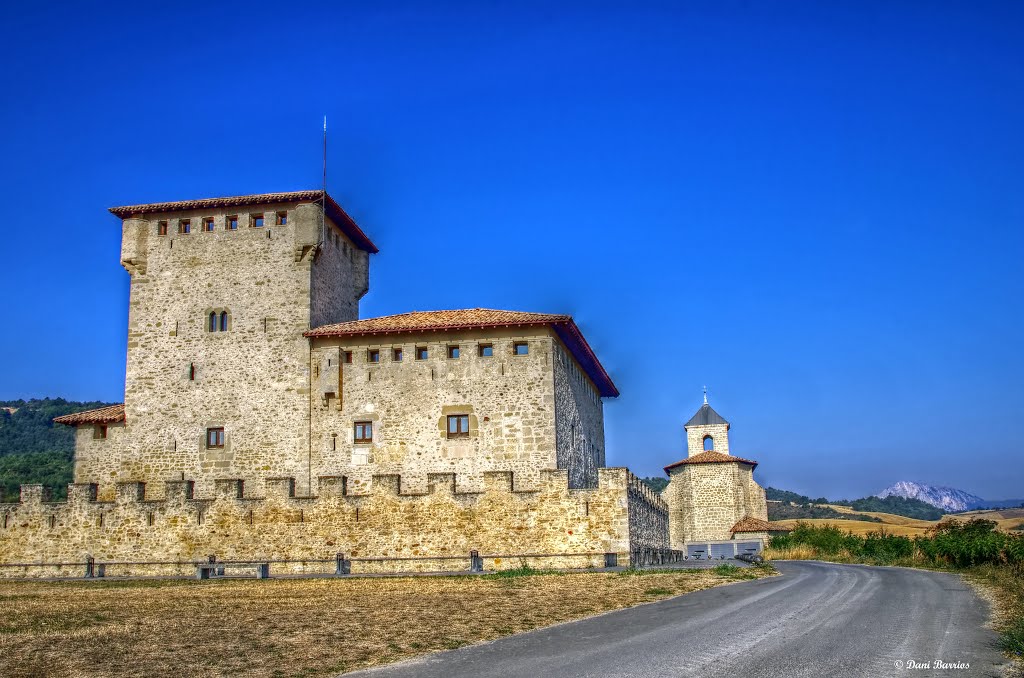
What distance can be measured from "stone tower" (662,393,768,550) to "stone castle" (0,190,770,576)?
26.1 meters

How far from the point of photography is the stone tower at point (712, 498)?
204 ft

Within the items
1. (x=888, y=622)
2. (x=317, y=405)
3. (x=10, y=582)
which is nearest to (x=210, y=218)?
(x=317, y=405)

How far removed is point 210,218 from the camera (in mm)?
35906

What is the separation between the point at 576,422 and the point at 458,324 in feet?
22.1

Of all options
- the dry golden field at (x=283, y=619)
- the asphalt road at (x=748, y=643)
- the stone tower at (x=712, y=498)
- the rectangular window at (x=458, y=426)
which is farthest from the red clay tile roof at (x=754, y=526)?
the asphalt road at (x=748, y=643)

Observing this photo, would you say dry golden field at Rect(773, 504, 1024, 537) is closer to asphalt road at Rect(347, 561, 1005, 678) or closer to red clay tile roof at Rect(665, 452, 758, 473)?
red clay tile roof at Rect(665, 452, 758, 473)

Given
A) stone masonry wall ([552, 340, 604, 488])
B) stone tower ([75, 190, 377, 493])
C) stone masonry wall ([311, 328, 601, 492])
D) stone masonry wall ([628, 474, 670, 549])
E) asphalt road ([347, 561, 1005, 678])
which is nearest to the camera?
asphalt road ([347, 561, 1005, 678])

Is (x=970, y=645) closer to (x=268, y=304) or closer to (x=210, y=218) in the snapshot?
(x=268, y=304)

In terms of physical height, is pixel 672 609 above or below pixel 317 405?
below

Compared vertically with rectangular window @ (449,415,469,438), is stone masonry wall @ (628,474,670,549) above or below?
below

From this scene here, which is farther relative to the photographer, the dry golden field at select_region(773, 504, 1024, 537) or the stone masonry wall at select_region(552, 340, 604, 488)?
the dry golden field at select_region(773, 504, 1024, 537)

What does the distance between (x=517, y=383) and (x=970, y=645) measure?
2226 centimetres

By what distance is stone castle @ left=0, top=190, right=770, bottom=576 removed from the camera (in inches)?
1103

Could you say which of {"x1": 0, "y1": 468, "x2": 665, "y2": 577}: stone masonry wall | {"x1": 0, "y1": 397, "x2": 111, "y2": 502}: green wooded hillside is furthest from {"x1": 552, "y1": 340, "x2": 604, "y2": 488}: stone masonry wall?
{"x1": 0, "y1": 397, "x2": 111, "y2": 502}: green wooded hillside
